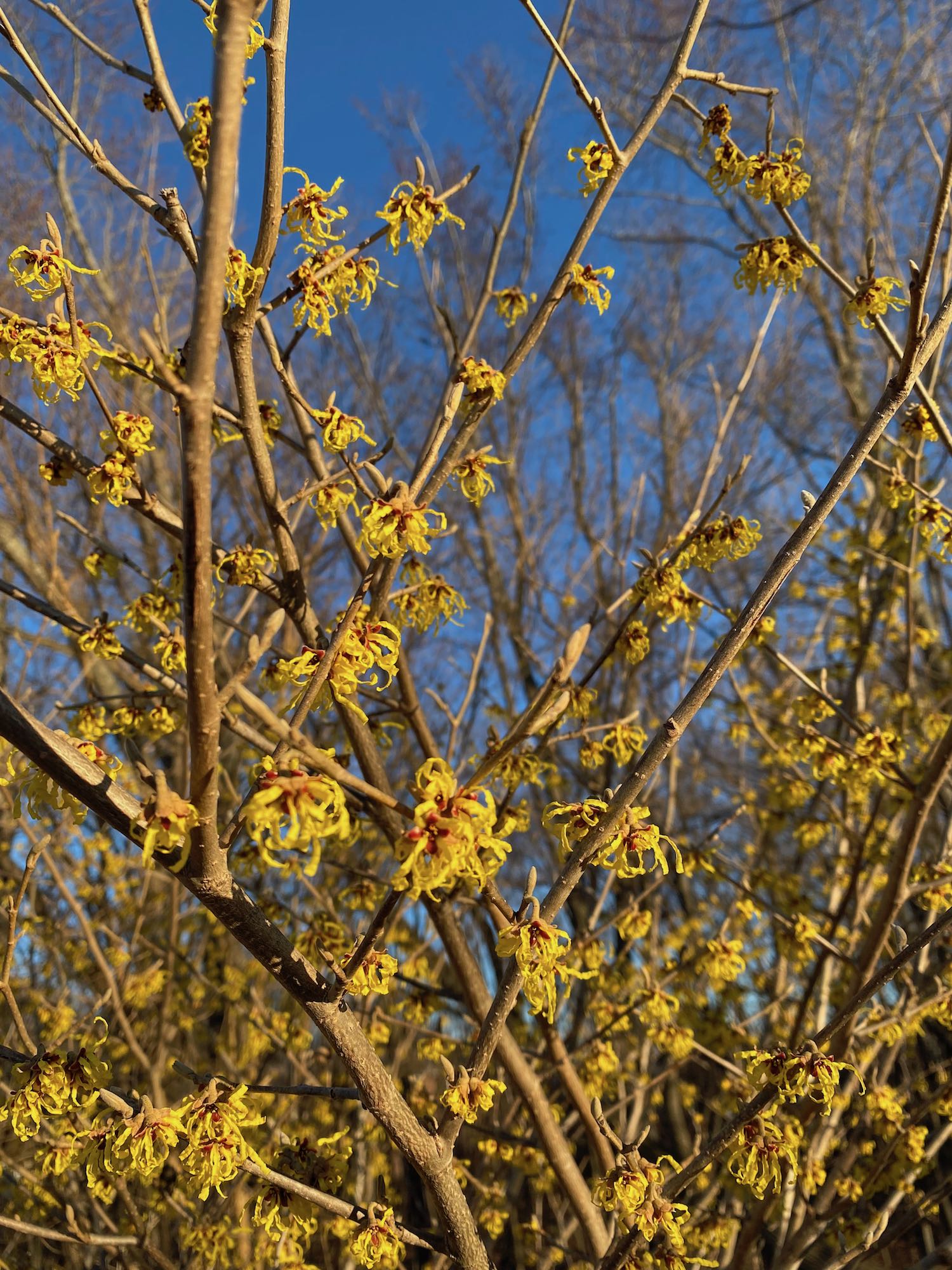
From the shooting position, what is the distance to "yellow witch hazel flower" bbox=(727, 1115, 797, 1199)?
1.80m

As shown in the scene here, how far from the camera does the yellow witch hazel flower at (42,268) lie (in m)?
1.99

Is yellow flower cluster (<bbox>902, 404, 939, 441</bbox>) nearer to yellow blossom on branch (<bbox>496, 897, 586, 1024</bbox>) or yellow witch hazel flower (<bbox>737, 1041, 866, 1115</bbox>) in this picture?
yellow witch hazel flower (<bbox>737, 1041, 866, 1115</bbox>)

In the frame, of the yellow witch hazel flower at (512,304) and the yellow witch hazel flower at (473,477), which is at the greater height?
the yellow witch hazel flower at (512,304)

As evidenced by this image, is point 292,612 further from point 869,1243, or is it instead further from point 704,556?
point 869,1243

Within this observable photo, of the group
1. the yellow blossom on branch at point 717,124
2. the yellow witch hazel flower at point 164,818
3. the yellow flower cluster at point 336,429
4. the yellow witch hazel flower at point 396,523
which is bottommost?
the yellow witch hazel flower at point 164,818

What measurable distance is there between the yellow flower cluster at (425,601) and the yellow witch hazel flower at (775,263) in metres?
1.26

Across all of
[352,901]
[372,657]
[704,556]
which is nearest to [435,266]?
[704,556]

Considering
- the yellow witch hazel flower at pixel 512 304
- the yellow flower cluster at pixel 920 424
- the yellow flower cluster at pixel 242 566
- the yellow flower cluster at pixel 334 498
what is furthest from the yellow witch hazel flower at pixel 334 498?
the yellow flower cluster at pixel 920 424

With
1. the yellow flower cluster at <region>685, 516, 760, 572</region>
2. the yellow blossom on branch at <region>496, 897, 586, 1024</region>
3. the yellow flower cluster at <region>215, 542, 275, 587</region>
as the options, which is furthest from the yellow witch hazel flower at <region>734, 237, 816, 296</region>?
the yellow blossom on branch at <region>496, 897, 586, 1024</region>

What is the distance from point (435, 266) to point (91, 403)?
3.80 m

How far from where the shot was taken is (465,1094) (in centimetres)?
162

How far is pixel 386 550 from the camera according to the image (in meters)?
1.76

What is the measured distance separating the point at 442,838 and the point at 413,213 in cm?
177

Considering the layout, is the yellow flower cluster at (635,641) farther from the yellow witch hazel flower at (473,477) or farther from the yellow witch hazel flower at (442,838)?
the yellow witch hazel flower at (442,838)
